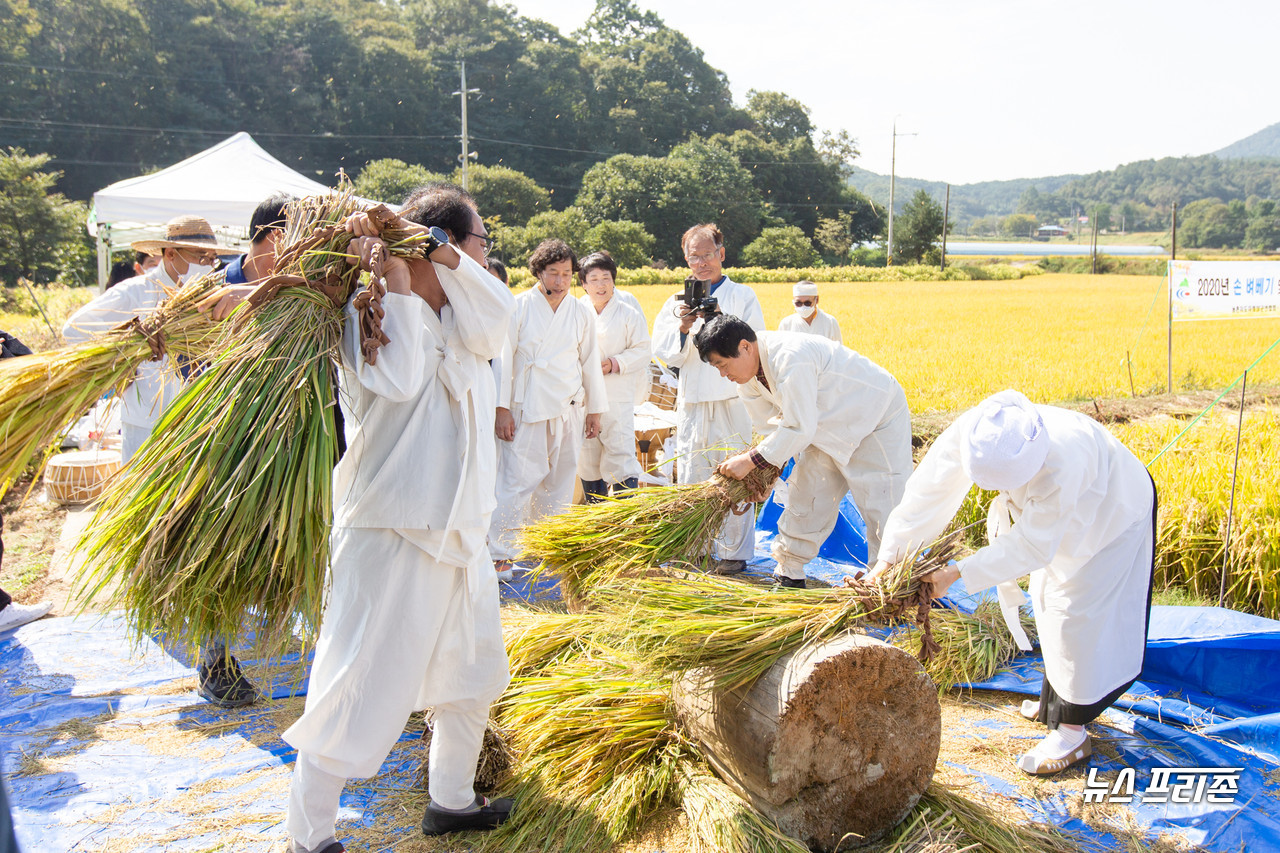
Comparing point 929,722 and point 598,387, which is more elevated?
point 598,387

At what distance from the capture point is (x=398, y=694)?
2.12 metres

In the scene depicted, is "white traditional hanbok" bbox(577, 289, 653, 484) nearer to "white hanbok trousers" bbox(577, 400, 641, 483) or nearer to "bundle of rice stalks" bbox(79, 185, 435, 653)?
"white hanbok trousers" bbox(577, 400, 641, 483)

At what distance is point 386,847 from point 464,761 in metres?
0.32

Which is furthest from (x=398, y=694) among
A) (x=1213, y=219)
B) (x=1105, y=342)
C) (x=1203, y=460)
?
(x=1213, y=219)

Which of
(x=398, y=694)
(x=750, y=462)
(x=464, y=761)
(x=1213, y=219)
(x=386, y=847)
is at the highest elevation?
(x=1213, y=219)

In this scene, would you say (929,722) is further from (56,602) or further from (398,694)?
(56,602)

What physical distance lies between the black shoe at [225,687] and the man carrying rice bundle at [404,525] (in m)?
1.11

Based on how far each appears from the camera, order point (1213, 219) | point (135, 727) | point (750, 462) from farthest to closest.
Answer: point (1213, 219)
point (750, 462)
point (135, 727)

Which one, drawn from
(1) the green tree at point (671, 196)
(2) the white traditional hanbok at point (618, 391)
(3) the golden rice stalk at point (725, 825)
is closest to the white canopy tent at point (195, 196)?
(2) the white traditional hanbok at point (618, 391)

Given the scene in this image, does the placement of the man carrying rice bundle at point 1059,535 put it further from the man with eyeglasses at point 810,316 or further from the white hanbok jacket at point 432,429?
the man with eyeglasses at point 810,316

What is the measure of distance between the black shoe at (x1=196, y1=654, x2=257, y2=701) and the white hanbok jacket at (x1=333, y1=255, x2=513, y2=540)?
134cm

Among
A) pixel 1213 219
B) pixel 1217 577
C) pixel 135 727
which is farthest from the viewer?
pixel 1213 219

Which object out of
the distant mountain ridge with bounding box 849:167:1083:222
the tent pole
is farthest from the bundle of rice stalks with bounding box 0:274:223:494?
the distant mountain ridge with bounding box 849:167:1083:222

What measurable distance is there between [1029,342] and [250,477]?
1302cm
